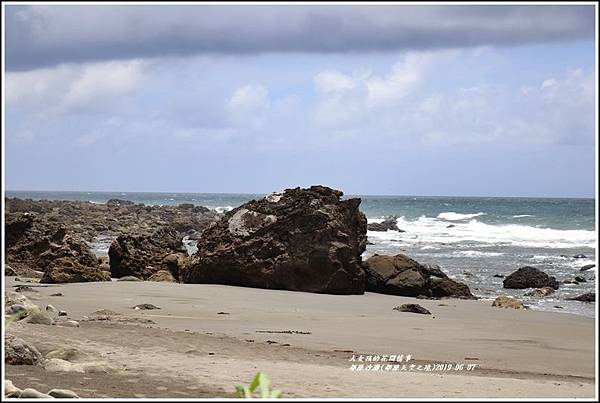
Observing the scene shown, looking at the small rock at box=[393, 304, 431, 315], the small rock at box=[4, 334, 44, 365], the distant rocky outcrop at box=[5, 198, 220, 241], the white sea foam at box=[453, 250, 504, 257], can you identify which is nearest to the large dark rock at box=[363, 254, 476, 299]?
the small rock at box=[393, 304, 431, 315]

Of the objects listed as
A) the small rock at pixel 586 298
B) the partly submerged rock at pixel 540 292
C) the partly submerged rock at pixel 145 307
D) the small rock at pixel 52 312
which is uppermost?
the small rock at pixel 52 312

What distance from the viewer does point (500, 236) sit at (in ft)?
150

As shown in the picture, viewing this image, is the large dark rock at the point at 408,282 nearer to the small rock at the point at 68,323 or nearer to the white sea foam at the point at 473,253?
the small rock at the point at 68,323

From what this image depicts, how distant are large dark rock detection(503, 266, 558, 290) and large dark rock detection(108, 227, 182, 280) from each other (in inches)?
321

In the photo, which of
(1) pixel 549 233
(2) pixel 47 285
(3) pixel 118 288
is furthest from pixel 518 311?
(1) pixel 549 233

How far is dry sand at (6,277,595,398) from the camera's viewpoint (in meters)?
7.03

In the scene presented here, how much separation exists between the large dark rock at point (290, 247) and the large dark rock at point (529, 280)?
5024mm

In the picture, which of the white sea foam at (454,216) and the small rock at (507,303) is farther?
the white sea foam at (454,216)

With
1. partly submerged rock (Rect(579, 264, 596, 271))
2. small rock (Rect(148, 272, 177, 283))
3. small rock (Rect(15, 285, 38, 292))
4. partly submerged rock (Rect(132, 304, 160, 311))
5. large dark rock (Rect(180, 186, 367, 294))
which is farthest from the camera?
partly submerged rock (Rect(579, 264, 596, 271))

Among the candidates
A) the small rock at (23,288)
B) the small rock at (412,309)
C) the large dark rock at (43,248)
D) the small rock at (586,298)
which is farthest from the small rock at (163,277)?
the small rock at (586,298)

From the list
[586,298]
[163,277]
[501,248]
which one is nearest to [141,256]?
[163,277]

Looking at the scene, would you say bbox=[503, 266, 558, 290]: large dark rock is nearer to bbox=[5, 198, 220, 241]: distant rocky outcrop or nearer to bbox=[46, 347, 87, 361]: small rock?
bbox=[46, 347, 87, 361]: small rock

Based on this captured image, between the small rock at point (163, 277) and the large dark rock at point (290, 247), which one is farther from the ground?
the large dark rock at point (290, 247)

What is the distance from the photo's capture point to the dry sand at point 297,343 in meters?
7.03
